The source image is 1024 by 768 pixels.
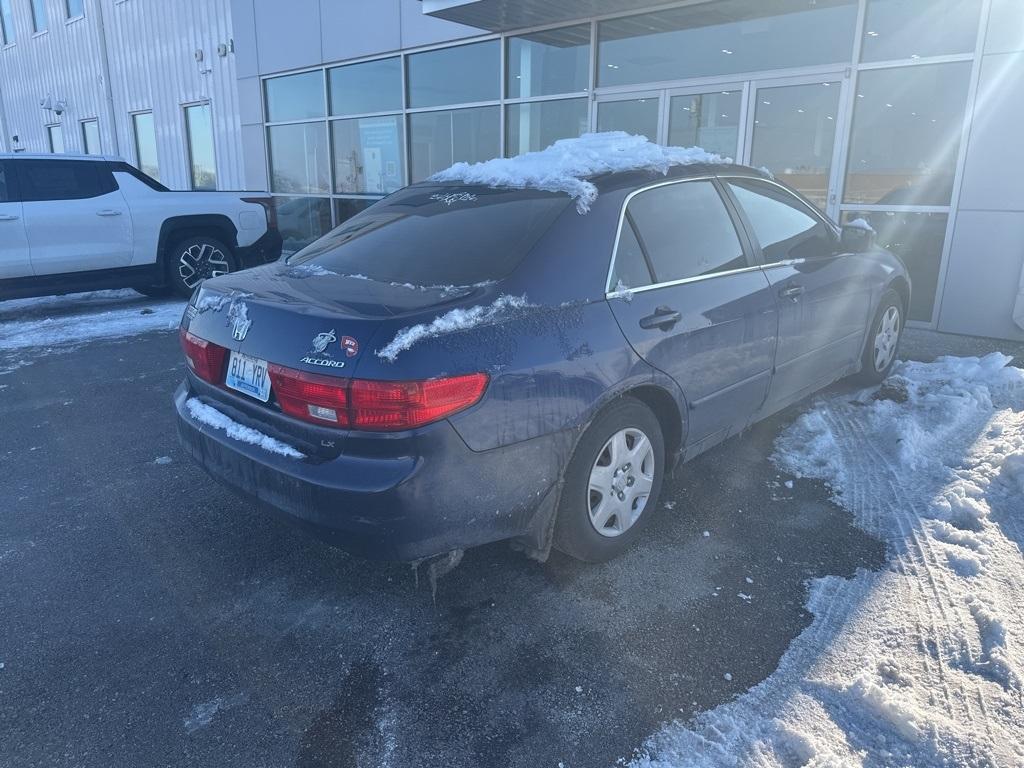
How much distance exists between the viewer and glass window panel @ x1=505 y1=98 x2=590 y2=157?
938 centimetres

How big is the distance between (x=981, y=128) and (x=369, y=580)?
6659 millimetres

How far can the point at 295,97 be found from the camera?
13.0 metres

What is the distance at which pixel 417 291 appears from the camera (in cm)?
273

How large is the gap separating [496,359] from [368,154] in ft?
34.6

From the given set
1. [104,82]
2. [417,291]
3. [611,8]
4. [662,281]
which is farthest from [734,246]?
[104,82]

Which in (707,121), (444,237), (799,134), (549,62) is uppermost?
(549,62)

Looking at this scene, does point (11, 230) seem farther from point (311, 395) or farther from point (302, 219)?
point (311, 395)

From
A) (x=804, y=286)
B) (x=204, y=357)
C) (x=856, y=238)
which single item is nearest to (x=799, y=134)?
(x=856, y=238)

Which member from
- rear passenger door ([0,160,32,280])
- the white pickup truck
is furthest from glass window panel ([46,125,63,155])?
rear passenger door ([0,160,32,280])

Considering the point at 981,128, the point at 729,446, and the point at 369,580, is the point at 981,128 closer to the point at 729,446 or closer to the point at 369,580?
the point at 729,446

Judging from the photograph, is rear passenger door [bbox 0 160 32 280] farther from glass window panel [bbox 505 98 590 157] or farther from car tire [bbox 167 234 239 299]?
glass window panel [bbox 505 98 590 157]

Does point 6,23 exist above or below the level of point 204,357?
above

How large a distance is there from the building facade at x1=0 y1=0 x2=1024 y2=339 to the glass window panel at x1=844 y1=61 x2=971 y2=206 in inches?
0.6

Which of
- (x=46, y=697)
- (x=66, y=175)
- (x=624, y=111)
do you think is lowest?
(x=46, y=697)
